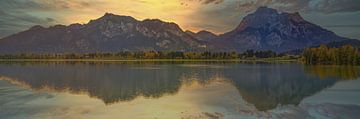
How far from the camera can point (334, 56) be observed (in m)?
107

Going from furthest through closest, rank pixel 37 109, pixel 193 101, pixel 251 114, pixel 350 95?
pixel 350 95, pixel 193 101, pixel 37 109, pixel 251 114

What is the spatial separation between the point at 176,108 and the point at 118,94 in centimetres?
1073

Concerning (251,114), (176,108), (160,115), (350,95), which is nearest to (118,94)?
(176,108)

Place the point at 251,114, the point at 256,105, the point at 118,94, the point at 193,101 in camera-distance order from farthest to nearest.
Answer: the point at 118,94 < the point at 193,101 < the point at 256,105 < the point at 251,114

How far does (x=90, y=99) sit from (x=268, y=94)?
1612 cm

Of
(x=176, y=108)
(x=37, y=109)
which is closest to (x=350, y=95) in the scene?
(x=176, y=108)

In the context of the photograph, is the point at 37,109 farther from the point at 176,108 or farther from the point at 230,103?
the point at 230,103

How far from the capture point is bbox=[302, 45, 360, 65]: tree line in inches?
3979

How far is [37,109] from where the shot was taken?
2739 centimetres

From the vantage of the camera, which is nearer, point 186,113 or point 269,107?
point 186,113

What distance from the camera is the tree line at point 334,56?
10106cm

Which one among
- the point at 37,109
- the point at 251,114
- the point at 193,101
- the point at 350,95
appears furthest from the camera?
the point at 350,95

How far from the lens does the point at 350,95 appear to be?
35.2 metres

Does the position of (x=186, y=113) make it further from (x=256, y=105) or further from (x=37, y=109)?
(x=37, y=109)
